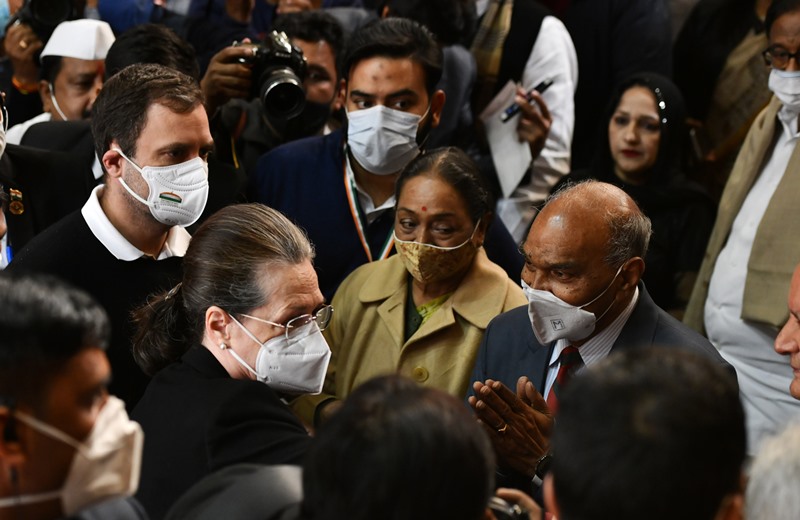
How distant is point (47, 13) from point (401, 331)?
2509 mm

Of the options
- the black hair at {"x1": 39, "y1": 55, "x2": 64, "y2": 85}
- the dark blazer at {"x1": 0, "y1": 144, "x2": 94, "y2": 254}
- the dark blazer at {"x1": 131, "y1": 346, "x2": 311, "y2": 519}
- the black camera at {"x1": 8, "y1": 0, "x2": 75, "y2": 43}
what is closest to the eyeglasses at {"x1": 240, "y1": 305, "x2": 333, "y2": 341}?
the dark blazer at {"x1": 131, "y1": 346, "x2": 311, "y2": 519}

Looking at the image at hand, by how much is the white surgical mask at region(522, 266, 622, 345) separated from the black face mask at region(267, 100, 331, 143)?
1903 millimetres

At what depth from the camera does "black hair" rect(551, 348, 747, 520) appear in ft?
5.88

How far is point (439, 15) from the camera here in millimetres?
5328

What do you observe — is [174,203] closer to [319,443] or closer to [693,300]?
[319,443]

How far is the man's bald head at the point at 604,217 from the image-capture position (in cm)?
353

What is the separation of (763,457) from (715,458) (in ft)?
1.06

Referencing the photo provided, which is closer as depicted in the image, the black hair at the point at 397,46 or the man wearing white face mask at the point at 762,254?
the man wearing white face mask at the point at 762,254

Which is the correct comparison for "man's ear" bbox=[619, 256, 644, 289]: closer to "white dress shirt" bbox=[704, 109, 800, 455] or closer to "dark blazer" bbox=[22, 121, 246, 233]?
"white dress shirt" bbox=[704, 109, 800, 455]

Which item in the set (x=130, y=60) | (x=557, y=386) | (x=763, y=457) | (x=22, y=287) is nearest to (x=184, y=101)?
(x=130, y=60)

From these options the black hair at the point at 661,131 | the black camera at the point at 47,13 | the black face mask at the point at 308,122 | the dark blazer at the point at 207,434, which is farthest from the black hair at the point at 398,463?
the black camera at the point at 47,13

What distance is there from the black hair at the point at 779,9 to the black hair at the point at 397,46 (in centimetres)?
137

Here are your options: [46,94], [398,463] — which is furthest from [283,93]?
[398,463]

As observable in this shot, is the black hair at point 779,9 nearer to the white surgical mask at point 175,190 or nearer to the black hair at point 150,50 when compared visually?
the black hair at point 150,50
